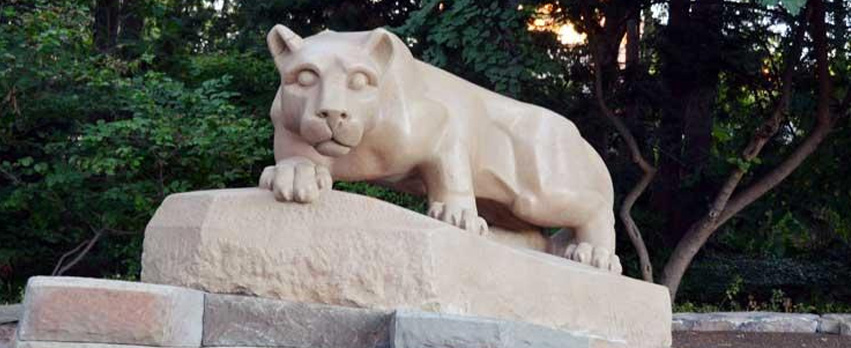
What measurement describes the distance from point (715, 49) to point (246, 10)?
4.45 meters

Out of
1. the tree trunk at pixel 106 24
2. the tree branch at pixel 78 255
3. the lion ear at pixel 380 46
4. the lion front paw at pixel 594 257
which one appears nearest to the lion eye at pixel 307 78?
the lion ear at pixel 380 46

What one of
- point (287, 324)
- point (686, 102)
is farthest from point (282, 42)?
point (686, 102)

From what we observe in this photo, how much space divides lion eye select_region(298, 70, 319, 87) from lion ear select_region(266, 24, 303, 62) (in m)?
0.15

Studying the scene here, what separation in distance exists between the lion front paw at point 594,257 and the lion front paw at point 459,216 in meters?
0.77

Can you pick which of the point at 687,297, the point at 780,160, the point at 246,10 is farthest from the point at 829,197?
the point at 246,10

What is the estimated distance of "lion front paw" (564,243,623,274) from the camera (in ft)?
14.5

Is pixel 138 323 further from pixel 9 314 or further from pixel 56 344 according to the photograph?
pixel 9 314

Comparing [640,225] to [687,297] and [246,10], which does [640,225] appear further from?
[246,10]

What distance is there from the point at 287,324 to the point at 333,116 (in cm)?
72

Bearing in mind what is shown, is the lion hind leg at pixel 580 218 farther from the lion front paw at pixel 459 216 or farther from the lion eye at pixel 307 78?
the lion eye at pixel 307 78

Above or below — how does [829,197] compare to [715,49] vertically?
below

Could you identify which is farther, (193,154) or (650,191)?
(650,191)

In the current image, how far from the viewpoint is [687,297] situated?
10.9 m

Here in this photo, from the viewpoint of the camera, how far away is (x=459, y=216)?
3844 millimetres
